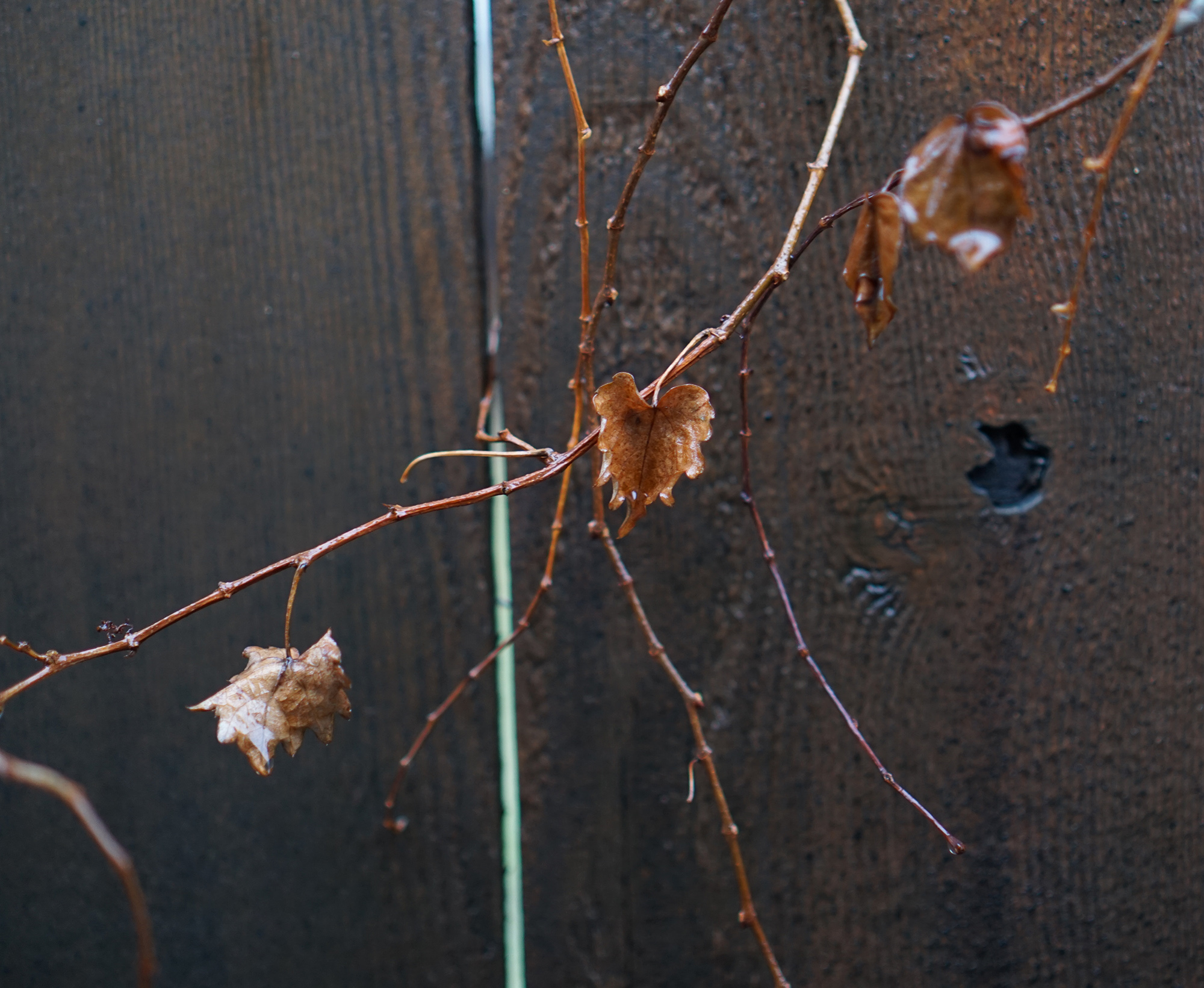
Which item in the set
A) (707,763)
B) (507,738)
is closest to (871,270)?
(707,763)

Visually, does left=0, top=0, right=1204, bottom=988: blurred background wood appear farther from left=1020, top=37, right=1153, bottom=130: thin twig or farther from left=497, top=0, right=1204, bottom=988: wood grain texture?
left=1020, top=37, right=1153, bottom=130: thin twig

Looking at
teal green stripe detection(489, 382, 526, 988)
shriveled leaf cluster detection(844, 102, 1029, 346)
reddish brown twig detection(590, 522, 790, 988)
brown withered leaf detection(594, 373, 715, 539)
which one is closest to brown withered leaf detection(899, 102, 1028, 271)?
shriveled leaf cluster detection(844, 102, 1029, 346)

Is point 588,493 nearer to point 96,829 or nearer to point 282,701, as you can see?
point 282,701

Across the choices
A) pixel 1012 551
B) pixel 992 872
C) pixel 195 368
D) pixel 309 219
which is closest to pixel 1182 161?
pixel 1012 551

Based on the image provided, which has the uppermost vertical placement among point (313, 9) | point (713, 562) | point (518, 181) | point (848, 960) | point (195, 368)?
point (313, 9)

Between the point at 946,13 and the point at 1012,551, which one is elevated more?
the point at 946,13

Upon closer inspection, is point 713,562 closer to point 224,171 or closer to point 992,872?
point 992,872

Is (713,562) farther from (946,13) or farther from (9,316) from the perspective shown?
(9,316)
